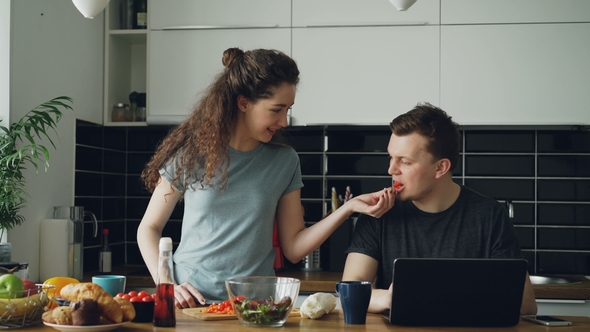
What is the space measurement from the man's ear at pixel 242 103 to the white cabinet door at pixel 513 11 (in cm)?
→ 164

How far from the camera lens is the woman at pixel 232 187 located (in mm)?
2006

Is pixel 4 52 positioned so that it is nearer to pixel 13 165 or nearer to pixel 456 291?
pixel 13 165

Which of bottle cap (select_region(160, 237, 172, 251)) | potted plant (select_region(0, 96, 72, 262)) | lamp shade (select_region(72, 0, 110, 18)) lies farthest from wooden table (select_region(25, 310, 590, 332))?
potted plant (select_region(0, 96, 72, 262))

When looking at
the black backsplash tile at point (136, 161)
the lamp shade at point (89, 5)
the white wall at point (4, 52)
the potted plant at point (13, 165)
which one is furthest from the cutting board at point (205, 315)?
the black backsplash tile at point (136, 161)

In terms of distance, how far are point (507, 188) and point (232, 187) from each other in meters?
2.08

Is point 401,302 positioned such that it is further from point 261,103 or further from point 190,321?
point 261,103

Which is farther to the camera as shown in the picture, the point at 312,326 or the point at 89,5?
the point at 89,5

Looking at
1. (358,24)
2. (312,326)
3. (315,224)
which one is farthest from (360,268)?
(358,24)

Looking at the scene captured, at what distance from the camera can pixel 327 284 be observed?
315 cm

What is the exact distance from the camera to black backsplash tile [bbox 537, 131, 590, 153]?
364 centimetres

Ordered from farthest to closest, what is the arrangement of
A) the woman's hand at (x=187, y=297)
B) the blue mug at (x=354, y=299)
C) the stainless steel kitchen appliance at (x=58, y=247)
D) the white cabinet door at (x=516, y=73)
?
the white cabinet door at (x=516, y=73)
the stainless steel kitchen appliance at (x=58, y=247)
the woman's hand at (x=187, y=297)
the blue mug at (x=354, y=299)

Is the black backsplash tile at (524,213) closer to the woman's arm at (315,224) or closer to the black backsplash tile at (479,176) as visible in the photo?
the black backsplash tile at (479,176)

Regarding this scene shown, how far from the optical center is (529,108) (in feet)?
11.0

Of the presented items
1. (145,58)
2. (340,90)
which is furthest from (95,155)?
(340,90)
